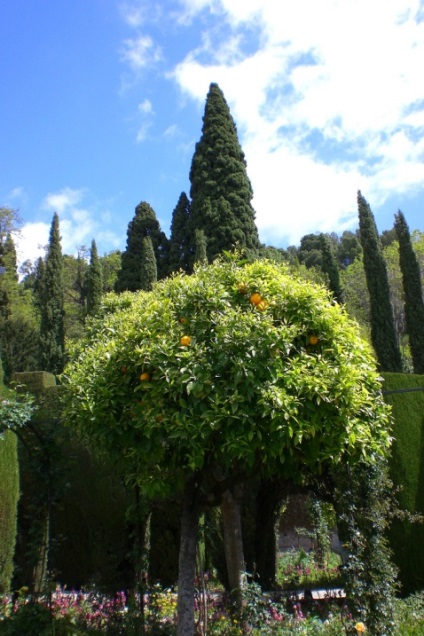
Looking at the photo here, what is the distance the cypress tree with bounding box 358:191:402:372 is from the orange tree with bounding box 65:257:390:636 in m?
14.6

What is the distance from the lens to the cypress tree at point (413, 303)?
61.7 feet

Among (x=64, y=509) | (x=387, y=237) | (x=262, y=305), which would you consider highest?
(x=387, y=237)

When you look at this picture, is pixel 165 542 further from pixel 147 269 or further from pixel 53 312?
pixel 53 312

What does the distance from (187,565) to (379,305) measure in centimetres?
1601

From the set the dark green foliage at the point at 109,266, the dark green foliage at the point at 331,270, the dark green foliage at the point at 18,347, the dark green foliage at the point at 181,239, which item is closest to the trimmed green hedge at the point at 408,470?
the dark green foliage at the point at 181,239

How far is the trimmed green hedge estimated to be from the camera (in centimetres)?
653

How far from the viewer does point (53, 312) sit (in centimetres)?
2116

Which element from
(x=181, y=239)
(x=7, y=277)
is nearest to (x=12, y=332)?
(x=7, y=277)

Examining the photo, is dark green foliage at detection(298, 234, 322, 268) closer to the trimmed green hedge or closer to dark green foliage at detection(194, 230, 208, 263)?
dark green foliage at detection(194, 230, 208, 263)

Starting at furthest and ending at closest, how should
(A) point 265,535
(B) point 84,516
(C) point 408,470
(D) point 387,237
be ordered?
(D) point 387,237 → (B) point 84,516 → (A) point 265,535 → (C) point 408,470

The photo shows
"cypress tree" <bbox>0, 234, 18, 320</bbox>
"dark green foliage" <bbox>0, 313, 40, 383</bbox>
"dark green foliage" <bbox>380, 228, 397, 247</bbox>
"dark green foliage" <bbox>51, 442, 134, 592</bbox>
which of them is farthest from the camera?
"dark green foliage" <bbox>380, 228, 397, 247</bbox>

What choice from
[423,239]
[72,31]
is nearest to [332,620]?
[72,31]

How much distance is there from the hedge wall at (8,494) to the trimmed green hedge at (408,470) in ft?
15.0

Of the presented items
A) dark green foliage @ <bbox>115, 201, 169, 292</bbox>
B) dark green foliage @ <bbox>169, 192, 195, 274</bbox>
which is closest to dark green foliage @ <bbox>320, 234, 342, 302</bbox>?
dark green foliage @ <bbox>169, 192, 195, 274</bbox>
